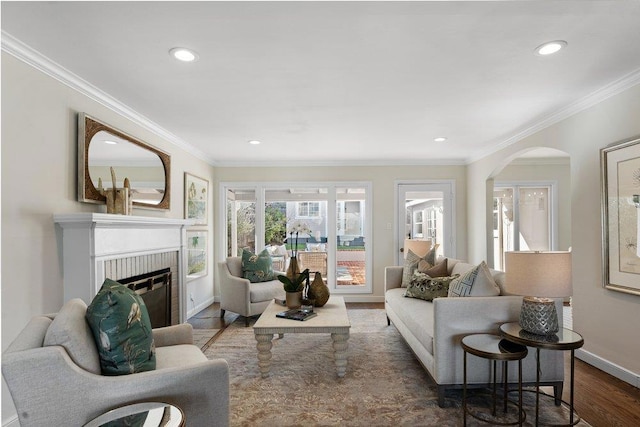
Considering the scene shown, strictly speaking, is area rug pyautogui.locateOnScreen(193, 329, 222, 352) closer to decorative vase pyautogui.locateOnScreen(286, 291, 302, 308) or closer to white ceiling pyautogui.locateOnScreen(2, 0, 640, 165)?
decorative vase pyautogui.locateOnScreen(286, 291, 302, 308)

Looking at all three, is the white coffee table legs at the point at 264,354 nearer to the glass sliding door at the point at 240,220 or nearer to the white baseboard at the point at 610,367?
the white baseboard at the point at 610,367

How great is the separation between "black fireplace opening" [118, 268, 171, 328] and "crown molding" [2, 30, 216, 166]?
149 cm

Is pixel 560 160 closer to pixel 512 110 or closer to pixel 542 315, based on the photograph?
pixel 512 110

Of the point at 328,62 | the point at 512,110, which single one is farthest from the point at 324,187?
the point at 328,62

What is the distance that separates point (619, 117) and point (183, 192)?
4.55 metres

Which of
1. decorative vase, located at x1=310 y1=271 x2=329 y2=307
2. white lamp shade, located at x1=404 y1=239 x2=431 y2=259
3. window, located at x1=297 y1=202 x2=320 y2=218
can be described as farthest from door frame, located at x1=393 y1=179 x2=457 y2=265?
decorative vase, located at x1=310 y1=271 x2=329 y2=307

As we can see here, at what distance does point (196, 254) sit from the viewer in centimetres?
518

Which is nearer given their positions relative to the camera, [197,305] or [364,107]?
[364,107]

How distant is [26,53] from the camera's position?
84.8 inches

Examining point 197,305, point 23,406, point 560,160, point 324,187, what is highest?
point 560,160

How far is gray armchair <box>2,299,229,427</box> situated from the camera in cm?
136

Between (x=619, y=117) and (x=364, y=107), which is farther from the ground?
(x=364, y=107)

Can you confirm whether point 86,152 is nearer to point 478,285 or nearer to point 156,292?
point 156,292

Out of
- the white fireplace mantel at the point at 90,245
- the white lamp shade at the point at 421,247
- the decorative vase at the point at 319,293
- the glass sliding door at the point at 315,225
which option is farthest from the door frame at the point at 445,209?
the white fireplace mantel at the point at 90,245
